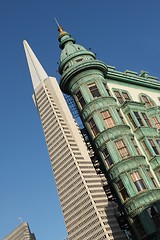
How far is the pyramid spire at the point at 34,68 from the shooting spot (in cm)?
5375

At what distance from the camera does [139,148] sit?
39.7 metres

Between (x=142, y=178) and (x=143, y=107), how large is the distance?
1155cm

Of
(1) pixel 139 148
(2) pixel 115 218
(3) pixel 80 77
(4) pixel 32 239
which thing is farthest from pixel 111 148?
(4) pixel 32 239

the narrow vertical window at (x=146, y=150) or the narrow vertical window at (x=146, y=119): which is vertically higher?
the narrow vertical window at (x=146, y=119)

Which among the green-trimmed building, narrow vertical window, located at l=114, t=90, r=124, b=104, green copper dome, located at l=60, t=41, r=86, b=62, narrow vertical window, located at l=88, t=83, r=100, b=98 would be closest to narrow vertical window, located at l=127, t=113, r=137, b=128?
the green-trimmed building

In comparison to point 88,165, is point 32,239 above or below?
above

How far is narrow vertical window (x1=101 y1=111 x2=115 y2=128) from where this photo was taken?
3973 centimetres

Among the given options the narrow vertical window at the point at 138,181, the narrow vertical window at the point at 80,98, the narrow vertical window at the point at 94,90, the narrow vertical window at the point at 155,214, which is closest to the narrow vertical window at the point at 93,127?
the narrow vertical window at the point at 80,98

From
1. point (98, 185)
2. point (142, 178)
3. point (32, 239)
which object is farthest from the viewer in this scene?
point (32, 239)

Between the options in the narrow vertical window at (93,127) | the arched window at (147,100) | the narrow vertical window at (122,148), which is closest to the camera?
the narrow vertical window at (122,148)

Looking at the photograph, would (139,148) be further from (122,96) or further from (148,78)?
(148,78)

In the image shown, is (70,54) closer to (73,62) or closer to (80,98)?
(73,62)

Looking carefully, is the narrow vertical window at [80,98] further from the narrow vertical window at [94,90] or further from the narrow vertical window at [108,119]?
the narrow vertical window at [108,119]

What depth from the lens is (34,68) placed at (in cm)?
5662
